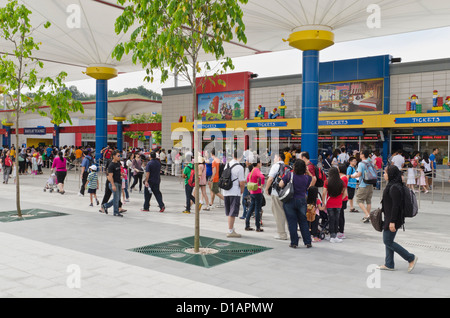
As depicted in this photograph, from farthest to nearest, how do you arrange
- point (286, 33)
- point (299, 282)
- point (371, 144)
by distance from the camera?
point (371, 144), point (286, 33), point (299, 282)

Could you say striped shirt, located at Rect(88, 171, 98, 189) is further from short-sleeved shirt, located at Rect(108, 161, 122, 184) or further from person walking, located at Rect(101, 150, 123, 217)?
short-sleeved shirt, located at Rect(108, 161, 122, 184)

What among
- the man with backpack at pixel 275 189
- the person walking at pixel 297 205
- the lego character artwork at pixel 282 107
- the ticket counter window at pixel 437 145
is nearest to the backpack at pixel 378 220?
the person walking at pixel 297 205

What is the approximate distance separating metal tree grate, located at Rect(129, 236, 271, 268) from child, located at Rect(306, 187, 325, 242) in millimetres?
1272

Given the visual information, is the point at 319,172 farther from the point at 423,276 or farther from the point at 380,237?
the point at 423,276

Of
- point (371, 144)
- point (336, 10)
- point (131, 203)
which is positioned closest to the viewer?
point (131, 203)

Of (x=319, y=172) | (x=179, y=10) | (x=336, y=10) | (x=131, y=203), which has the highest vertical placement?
(x=336, y=10)

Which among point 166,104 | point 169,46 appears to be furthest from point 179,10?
point 166,104

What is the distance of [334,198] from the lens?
8406 mm

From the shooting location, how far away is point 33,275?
5.92 meters

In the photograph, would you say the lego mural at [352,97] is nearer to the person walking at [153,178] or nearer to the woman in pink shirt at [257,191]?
the person walking at [153,178]

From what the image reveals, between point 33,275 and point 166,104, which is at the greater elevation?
point 166,104

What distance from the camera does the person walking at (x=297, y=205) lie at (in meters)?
7.91

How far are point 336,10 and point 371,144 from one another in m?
10.2

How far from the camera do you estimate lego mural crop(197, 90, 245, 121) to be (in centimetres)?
3056
